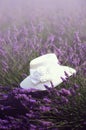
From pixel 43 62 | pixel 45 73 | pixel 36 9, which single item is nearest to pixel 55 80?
pixel 45 73

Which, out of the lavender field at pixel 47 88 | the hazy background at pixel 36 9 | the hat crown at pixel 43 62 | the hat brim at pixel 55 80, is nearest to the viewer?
the lavender field at pixel 47 88

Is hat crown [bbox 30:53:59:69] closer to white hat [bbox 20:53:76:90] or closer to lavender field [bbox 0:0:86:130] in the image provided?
white hat [bbox 20:53:76:90]

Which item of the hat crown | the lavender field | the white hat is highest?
the hat crown

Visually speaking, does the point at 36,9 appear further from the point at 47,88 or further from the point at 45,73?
the point at 47,88

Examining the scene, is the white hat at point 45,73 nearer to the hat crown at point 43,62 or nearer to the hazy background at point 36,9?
the hat crown at point 43,62

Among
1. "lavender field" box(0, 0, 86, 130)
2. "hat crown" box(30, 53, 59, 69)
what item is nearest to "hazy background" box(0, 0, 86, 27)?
"lavender field" box(0, 0, 86, 130)

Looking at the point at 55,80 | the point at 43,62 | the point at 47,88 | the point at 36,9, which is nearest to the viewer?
the point at 47,88

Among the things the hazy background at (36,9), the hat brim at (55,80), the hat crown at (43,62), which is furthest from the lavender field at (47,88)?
the hazy background at (36,9)

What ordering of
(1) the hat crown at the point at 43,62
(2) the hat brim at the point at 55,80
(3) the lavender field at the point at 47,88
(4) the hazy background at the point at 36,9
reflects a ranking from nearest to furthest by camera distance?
(3) the lavender field at the point at 47,88 < (2) the hat brim at the point at 55,80 < (1) the hat crown at the point at 43,62 < (4) the hazy background at the point at 36,9
